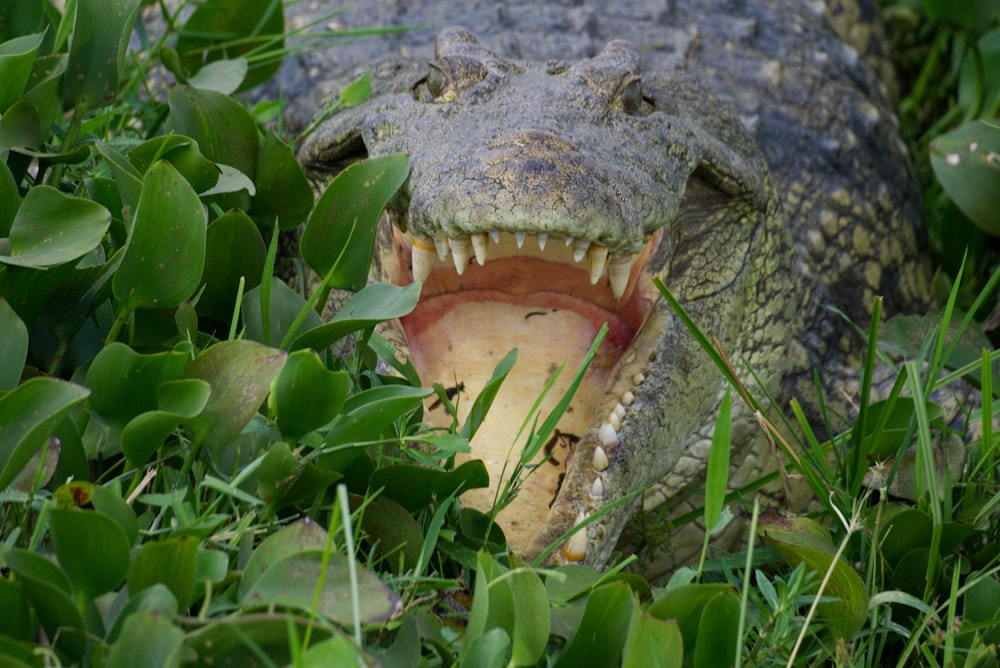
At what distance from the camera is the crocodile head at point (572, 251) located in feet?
6.74

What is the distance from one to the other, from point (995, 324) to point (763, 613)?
1.50 metres

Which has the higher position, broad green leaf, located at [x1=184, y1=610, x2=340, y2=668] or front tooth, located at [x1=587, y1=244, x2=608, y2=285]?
broad green leaf, located at [x1=184, y1=610, x2=340, y2=668]

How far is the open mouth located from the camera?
241cm

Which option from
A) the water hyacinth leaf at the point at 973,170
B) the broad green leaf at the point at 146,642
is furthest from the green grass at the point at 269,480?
the water hyacinth leaf at the point at 973,170

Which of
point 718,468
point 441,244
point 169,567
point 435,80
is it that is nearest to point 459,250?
point 441,244

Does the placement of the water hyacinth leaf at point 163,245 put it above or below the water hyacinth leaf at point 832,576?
above

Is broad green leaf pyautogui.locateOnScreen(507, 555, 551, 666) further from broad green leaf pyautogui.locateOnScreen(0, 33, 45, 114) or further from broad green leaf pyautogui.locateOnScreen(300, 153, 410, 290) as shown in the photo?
broad green leaf pyautogui.locateOnScreen(0, 33, 45, 114)

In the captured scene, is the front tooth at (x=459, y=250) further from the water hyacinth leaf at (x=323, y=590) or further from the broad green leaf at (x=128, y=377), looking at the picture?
the water hyacinth leaf at (x=323, y=590)

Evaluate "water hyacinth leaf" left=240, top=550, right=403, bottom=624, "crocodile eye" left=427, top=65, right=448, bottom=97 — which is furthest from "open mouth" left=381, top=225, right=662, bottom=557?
"water hyacinth leaf" left=240, top=550, right=403, bottom=624

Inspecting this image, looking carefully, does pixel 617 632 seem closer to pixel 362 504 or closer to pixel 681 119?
pixel 362 504

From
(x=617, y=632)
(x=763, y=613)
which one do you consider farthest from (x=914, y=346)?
(x=617, y=632)

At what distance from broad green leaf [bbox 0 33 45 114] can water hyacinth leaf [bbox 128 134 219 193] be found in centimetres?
21

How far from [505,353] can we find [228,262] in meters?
0.75

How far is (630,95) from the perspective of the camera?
8.03 ft
